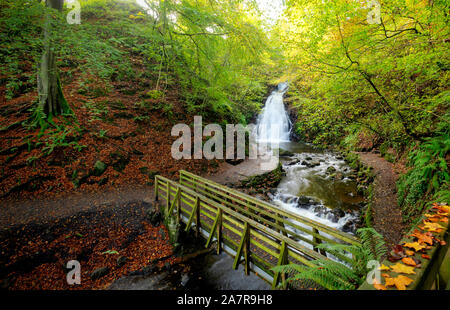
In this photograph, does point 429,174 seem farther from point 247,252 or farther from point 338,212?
point 247,252

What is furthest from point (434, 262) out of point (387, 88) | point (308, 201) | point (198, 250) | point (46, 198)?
point (46, 198)

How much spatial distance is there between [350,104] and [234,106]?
26.6ft

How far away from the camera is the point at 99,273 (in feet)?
14.6

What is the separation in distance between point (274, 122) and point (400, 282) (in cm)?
2576

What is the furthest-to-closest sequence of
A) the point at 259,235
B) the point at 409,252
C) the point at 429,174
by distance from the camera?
1. the point at 429,174
2. the point at 259,235
3. the point at 409,252

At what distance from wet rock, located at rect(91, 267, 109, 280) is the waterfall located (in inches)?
869

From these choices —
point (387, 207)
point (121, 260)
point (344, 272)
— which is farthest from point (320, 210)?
point (121, 260)

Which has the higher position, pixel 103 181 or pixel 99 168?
pixel 99 168

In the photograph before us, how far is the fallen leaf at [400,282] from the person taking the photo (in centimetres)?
121

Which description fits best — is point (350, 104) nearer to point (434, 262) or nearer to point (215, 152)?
point (434, 262)

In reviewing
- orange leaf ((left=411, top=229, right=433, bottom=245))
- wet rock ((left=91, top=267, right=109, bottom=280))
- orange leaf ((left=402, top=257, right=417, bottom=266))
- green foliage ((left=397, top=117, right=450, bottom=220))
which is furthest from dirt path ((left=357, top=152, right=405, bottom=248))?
wet rock ((left=91, top=267, right=109, bottom=280))

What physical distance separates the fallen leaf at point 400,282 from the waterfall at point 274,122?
2376cm

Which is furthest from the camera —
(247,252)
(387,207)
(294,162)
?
(294,162)

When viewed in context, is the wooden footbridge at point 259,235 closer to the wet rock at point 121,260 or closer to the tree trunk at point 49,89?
the wet rock at point 121,260
